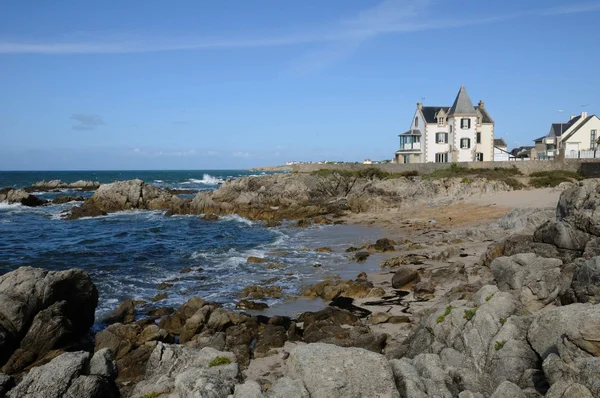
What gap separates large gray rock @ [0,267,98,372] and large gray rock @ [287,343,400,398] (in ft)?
31.7

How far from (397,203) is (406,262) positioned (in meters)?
23.2

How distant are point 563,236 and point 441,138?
46128mm

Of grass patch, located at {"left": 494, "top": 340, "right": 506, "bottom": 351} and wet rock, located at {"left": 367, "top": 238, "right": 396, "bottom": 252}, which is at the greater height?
grass patch, located at {"left": 494, "top": 340, "right": 506, "bottom": 351}

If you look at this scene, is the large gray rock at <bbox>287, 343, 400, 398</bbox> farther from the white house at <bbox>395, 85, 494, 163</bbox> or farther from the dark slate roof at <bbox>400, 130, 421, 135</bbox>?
the dark slate roof at <bbox>400, 130, 421, 135</bbox>

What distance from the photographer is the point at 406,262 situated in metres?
23.7

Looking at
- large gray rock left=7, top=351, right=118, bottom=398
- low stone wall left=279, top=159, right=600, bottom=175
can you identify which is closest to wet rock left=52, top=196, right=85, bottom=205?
low stone wall left=279, top=159, right=600, bottom=175

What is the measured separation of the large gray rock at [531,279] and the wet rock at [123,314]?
1303 centimetres

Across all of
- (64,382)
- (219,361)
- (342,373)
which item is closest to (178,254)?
(64,382)

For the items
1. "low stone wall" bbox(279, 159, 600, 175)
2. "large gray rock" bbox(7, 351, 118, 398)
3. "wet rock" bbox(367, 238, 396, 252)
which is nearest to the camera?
"large gray rock" bbox(7, 351, 118, 398)

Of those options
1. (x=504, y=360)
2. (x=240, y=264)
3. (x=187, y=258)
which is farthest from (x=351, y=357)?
(x=187, y=258)

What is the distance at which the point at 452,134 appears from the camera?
60.9 metres

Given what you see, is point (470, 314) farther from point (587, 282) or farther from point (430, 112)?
point (430, 112)

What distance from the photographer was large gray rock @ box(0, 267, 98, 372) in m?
13.9

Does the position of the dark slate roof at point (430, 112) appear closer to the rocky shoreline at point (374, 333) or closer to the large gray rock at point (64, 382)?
the rocky shoreline at point (374, 333)
